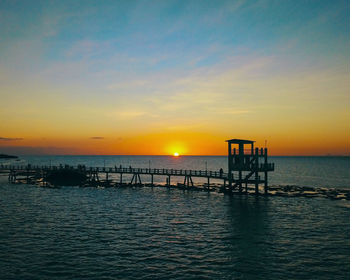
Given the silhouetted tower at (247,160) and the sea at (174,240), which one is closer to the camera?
the sea at (174,240)

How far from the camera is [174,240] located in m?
23.1

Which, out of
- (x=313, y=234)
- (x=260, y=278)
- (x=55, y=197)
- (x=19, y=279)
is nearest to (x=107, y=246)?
(x=19, y=279)

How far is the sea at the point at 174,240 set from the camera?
17.4 m

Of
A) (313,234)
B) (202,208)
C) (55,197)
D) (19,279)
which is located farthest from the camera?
(55,197)

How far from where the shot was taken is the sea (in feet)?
57.2

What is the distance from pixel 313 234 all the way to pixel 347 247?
140 inches

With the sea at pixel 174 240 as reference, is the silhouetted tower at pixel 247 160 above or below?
above

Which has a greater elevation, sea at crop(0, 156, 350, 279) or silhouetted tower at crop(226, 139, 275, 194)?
silhouetted tower at crop(226, 139, 275, 194)

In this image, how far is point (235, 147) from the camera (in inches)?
1838

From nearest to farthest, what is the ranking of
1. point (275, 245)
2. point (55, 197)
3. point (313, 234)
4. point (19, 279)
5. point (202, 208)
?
point (19, 279), point (275, 245), point (313, 234), point (202, 208), point (55, 197)

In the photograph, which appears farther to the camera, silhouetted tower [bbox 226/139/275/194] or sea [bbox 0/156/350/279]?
silhouetted tower [bbox 226/139/275/194]

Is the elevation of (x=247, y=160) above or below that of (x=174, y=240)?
above

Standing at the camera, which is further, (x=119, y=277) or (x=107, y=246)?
(x=107, y=246)

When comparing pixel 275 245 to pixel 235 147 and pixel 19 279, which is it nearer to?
pixel 19 279
